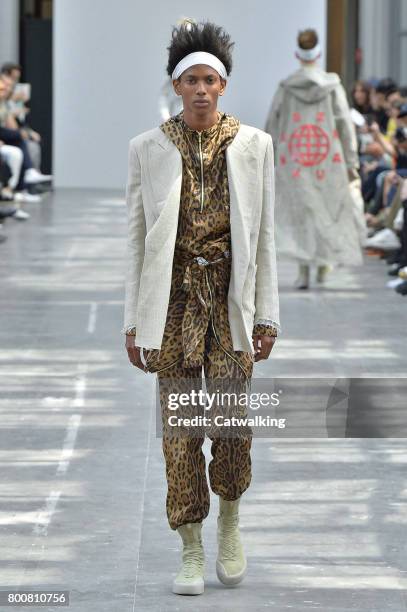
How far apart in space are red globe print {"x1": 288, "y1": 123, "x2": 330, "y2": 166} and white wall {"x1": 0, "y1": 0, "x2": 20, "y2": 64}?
12365mm

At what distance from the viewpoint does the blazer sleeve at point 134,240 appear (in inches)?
165

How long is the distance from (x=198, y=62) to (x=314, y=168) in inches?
250

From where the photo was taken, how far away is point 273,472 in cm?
561

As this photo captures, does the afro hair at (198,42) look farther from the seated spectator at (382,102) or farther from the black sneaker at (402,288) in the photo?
the seated spectator at (382,102)

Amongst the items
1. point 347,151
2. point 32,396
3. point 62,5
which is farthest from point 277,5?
point 32,396

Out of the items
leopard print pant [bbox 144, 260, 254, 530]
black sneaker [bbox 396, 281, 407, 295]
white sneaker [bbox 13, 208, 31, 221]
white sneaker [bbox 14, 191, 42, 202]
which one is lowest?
white sneaker [bbox 14, 191, 42, 202]

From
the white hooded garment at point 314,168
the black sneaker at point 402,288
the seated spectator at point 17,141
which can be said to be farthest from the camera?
the seated spectator at point 17,141

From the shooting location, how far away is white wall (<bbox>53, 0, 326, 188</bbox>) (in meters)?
21.1

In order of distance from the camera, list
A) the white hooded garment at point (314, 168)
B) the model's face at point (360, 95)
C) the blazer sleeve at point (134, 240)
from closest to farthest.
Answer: the blazer sleeve at point (134, 240) → the white hooded garment at point (314, 168) → the model's face at point (360, 95)

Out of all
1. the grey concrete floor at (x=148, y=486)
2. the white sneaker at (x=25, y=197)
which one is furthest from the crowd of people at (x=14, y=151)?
the grey concrete floor at (x=148, y=486)

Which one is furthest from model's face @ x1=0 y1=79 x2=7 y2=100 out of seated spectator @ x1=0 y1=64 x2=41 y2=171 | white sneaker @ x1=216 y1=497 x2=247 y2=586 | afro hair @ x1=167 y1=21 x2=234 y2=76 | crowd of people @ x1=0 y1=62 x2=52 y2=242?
white sneaker @ x1=216 y1=497 x2=247 y2=586

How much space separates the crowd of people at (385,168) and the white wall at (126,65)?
3.52 m

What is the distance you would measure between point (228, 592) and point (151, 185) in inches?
46.3

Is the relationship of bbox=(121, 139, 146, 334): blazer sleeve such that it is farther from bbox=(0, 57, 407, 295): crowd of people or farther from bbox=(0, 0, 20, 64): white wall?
bbox=(0, 0, 20, 64): white wall
